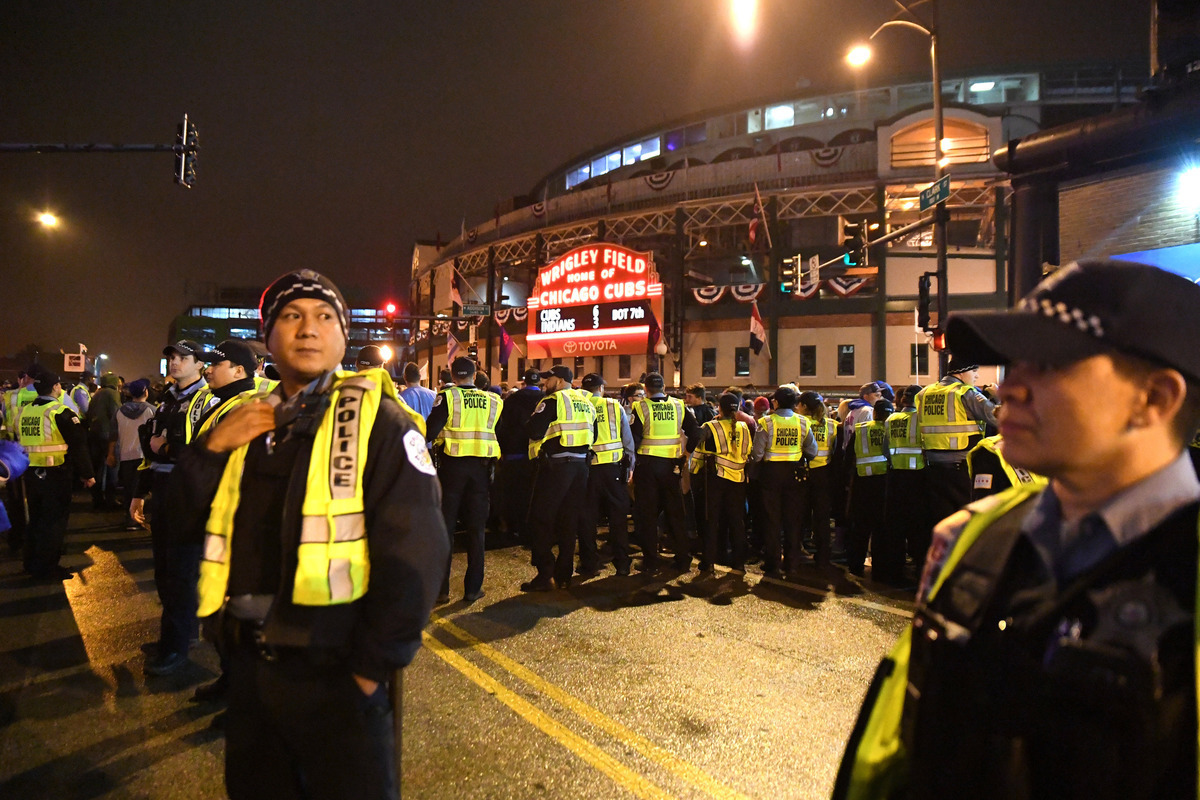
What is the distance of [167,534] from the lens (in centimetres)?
439

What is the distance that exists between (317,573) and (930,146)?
32310 mm

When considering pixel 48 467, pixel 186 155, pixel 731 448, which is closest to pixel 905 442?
pixel 731 448

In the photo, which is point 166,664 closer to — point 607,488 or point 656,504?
point 607,488

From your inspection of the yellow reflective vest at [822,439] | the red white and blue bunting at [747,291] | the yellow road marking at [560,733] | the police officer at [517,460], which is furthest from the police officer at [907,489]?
the red white and blue bunting at [747,291]

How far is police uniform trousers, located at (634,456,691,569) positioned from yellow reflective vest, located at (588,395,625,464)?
0.58 metres

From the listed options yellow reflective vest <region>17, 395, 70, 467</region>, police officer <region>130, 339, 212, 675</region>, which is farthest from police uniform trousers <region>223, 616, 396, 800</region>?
yellow reflective vest <region>17, 395, 70, 467</region>

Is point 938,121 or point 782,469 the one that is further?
point 938,121

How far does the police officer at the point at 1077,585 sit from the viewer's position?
1.12 metres

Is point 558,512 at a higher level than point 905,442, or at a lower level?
lower

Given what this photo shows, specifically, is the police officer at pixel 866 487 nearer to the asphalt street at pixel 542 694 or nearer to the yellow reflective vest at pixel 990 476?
the asphalt street at pixel 542 694

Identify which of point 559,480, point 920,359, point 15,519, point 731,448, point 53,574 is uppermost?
point 920,359

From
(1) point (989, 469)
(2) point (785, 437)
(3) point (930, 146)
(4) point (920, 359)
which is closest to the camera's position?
(1) point (989, 469)

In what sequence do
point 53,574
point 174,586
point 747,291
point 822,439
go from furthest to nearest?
→ point 747,291, point 822,439, point 53,574, point 174,586

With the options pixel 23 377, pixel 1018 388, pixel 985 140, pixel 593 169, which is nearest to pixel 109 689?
pixel 1018 388
